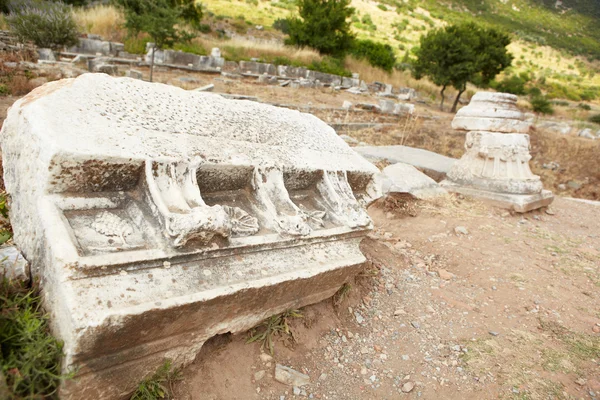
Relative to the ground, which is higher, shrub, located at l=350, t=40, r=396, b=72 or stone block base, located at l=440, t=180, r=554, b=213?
shrub, located at l=350, t=40, r=396, b=72

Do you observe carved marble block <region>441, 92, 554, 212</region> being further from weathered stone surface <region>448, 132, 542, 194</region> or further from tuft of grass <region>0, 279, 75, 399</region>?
tuft of grass <region>0, 279, 75, 399</region>

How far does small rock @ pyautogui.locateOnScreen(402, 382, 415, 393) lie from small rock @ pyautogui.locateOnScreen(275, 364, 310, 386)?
46 centimetres

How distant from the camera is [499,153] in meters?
4.66

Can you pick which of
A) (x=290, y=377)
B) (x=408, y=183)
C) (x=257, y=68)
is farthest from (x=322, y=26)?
(x=290, y=377)

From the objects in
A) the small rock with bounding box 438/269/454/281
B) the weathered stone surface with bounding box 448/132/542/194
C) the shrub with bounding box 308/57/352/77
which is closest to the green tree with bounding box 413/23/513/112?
the shrub with bounding box 308/57/352/77

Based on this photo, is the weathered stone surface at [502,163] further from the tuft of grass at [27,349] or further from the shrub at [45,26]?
the shrub at [45,26]

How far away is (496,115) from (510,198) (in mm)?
1029

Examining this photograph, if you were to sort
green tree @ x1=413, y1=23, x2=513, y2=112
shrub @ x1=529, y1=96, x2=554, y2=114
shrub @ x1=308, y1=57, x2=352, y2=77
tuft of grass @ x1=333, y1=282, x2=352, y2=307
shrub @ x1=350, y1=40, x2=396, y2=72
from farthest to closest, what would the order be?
shrub @ x1=350, y1=40, x2=396, y2=72 < shrub @ x1=308, y1=57, x2=352, y2=77 < shrub @ x1=529, y1=96, x2=554, y2=114 < green tree @ x1=413, y1=23, x2=513, y2=112 < tuft of grass @ x1=333, y1=282, x2=352, y2=307

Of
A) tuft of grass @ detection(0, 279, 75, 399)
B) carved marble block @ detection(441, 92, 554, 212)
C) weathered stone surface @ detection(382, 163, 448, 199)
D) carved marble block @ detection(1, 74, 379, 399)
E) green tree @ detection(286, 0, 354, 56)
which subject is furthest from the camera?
green tree @ detection(286, 0, 354, 56)

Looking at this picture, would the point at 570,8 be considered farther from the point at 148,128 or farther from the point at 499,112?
the point at 148,128

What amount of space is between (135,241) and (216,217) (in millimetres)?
331

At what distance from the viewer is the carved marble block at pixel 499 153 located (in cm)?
457

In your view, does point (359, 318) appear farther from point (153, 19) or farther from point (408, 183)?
point (153, 19)

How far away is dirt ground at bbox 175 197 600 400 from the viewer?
176cm
